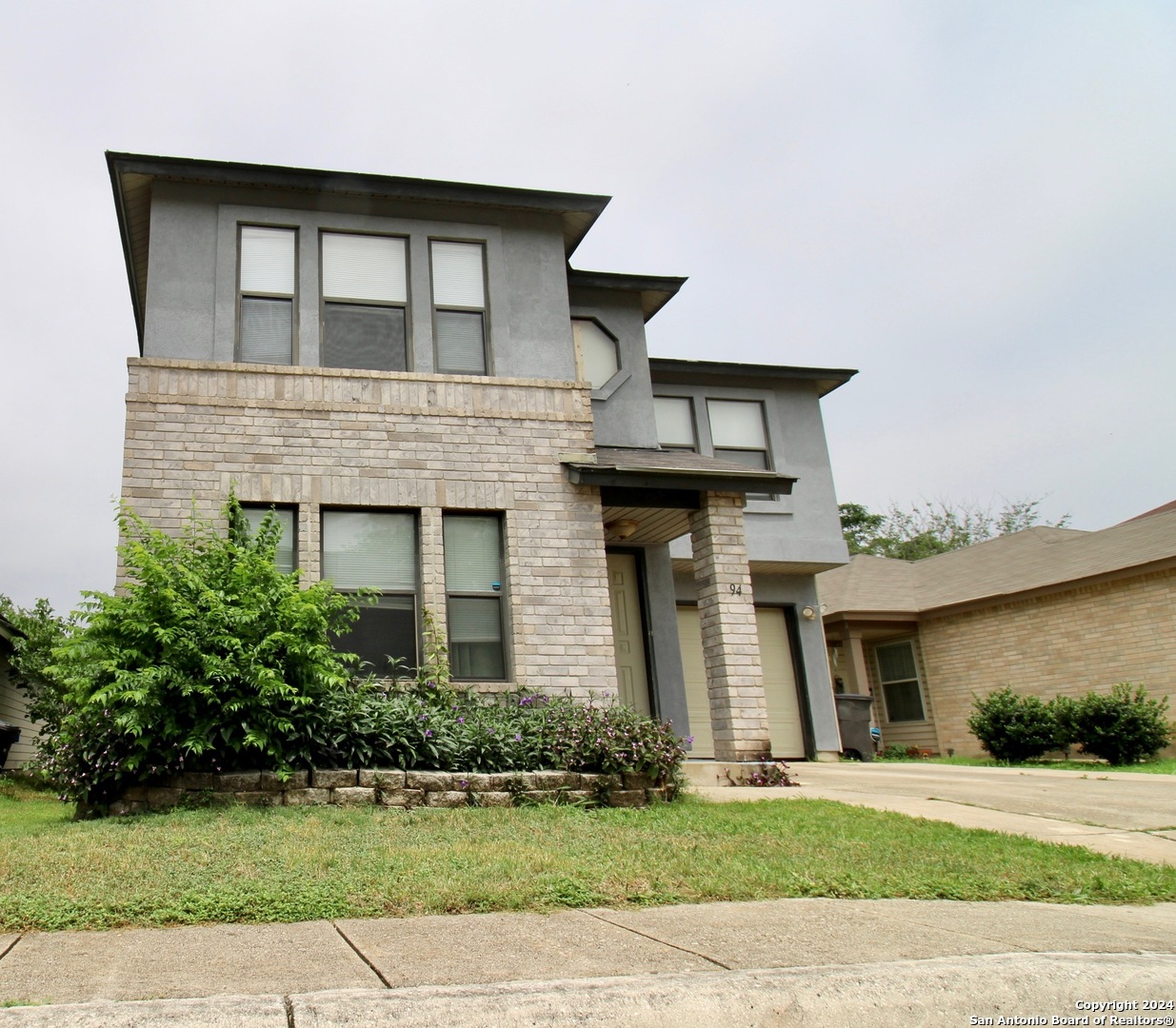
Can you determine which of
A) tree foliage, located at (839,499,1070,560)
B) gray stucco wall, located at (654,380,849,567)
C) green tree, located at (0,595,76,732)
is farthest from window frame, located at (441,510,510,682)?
tree foliage, located at (839,499,1070,560)

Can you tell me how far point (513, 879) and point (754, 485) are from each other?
686cm

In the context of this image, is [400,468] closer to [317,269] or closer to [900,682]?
[317,269]

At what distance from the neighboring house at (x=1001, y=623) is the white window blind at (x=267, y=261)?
41.6ft

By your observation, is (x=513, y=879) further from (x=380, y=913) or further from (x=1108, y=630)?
(x=1108, y=630)

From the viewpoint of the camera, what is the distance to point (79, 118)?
12516mm

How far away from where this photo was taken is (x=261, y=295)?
10.6m

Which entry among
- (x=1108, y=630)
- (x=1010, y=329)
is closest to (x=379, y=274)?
(x=1108, y=630)

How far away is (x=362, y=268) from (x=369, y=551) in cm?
337

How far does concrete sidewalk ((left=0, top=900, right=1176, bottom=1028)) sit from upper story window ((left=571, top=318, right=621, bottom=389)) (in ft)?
32.5

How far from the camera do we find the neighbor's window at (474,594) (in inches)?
392

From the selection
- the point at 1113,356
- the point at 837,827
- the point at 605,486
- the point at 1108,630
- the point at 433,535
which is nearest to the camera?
the point at 837,827

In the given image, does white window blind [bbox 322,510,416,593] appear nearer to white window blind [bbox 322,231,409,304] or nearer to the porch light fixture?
white window blind [bbox 322,231,409,304]

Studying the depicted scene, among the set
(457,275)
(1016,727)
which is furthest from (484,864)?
(1016,727)

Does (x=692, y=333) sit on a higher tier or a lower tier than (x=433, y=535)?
higher
